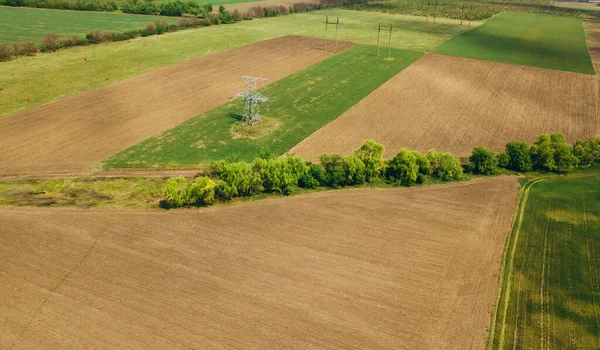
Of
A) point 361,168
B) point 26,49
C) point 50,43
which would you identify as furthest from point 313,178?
point 50,43

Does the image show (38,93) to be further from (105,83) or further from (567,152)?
(567,152)

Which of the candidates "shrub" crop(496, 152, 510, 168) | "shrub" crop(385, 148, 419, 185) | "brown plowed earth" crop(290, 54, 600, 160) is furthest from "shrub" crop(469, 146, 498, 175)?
"shrub" crop(385, 148, 419, 185)

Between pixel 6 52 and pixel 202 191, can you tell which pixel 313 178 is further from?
pixel 6 52

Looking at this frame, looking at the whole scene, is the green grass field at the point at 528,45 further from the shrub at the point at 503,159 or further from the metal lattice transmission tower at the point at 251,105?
the metal lattice transmission tower at the point at 251,105

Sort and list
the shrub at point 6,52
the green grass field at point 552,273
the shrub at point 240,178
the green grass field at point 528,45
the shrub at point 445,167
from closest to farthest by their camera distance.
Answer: the green grass field at point 552,273 → the shrub at point 240,178 → the shrub at point 445,167 → the shrub at point 6,52 → the green grass field at point 528,45

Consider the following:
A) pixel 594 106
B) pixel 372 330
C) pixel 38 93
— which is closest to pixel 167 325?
pixel 372 330

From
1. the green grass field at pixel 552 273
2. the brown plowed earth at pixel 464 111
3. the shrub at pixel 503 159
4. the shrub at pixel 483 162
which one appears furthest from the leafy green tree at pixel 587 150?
the shrub at pixel 483 162

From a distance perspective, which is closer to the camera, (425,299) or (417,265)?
(425,299)
